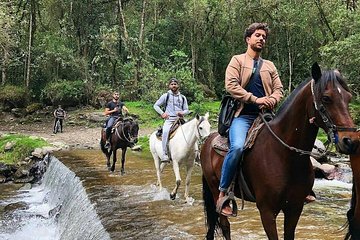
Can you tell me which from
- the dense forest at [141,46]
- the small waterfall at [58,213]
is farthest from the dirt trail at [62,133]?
the small waterfall at [58,213]

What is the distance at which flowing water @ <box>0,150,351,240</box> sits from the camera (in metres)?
7.34

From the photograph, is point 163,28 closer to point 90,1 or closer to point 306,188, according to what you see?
point 90,1

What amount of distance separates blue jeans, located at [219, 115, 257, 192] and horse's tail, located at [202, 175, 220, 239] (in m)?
1.30

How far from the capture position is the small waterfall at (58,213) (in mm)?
8680

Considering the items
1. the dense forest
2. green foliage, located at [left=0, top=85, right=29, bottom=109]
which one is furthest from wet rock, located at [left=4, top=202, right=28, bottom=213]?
green foliage, located at [left=0, top=85, right=29, bottom=109]

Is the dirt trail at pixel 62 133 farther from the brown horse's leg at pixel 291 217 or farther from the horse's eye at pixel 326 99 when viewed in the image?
the horse's eye at pixel 326 99

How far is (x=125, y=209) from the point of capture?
895cm

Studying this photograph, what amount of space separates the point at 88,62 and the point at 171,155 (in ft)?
95.8

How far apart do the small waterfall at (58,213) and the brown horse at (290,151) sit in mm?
3058

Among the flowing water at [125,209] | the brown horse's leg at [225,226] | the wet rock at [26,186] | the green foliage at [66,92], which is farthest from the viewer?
the green foliage at [66,92]

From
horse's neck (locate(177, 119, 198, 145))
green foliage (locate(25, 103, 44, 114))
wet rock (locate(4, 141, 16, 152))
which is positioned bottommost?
green foliage (locate(25, 103, 44, 114))

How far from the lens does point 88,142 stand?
83.1ft

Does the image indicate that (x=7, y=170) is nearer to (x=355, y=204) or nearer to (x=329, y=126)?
(x=355, y=204)

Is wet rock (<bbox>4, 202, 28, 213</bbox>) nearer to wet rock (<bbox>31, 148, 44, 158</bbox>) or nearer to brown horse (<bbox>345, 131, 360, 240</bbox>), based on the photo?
wet rock (<bbox>31, 148, 44, 158</bbox>)
